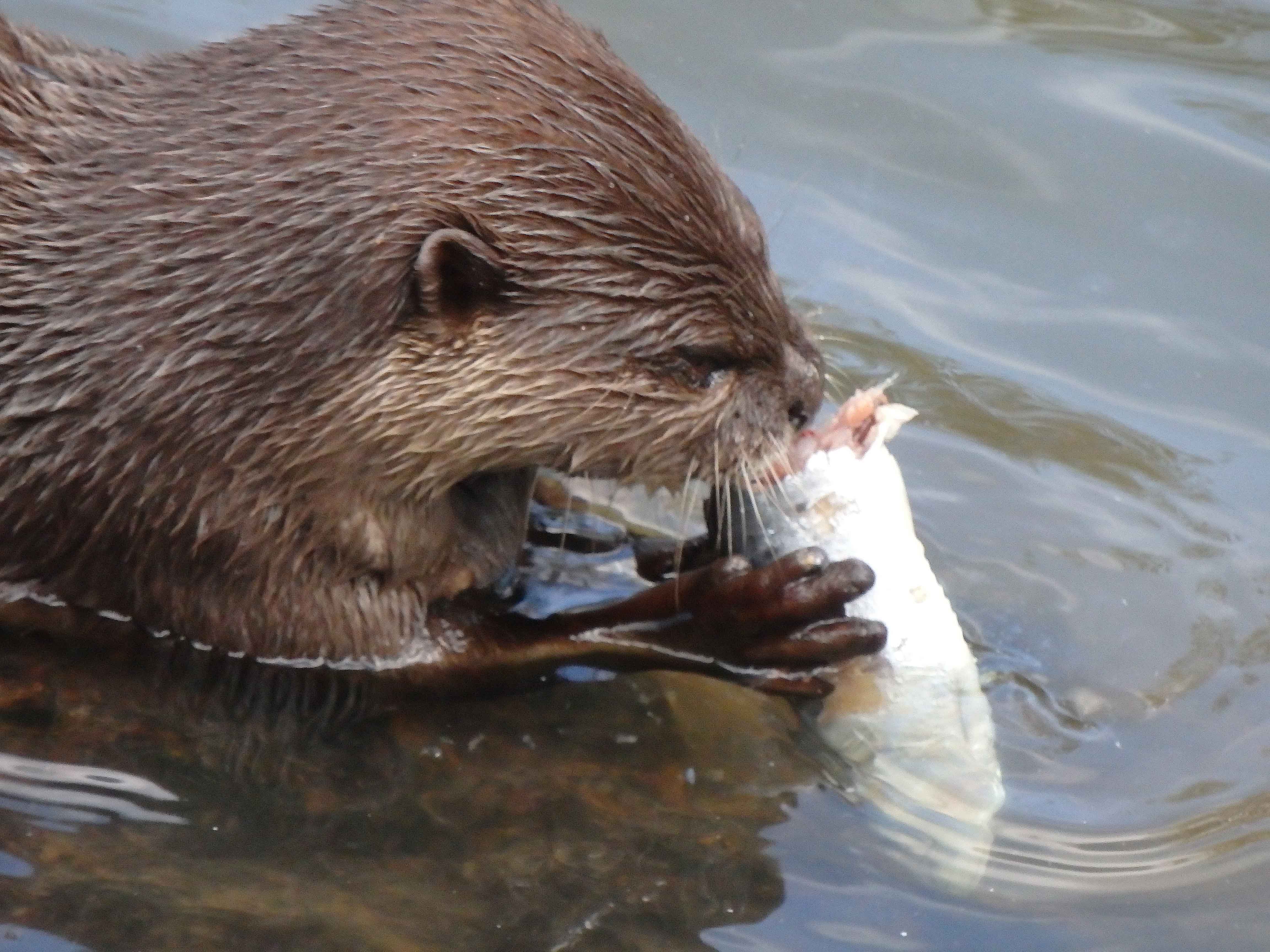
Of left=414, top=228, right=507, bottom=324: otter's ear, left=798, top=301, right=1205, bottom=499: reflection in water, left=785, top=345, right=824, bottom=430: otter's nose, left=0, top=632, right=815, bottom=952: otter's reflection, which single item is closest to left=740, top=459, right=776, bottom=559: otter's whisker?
left=785, top=345, right=824, bottom=430: otter's nose

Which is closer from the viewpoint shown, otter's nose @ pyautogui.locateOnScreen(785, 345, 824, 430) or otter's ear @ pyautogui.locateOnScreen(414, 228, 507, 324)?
otter's ear @ pyautogui.locateOnScreen(414, 228, 507, 324)

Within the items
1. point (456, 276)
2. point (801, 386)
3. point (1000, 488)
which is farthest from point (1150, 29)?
point (456, 276)

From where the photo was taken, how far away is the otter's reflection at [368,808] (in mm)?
2717

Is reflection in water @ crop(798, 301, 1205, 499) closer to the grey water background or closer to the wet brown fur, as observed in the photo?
the grey water background

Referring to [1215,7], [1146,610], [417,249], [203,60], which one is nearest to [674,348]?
[417,249]

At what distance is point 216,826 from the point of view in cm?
292

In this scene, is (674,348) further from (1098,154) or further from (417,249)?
(1098,154)

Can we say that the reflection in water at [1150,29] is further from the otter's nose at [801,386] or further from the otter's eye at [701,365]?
the otter's eye at [701,365]

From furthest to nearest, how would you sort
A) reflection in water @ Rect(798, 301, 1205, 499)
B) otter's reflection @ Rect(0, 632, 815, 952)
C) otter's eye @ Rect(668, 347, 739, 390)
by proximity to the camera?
reflection in water @ Rect(798, 301, 1205, 499) → otter's eye @ Rect(668, 347, 739, 390) → otter's reflection @ Rect(0, 632, 815, 952)

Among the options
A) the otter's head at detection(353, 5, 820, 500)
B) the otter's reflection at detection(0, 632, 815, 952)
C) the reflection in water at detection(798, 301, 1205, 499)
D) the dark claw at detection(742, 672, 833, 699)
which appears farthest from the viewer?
the reflection in water at detection(798, 301, 1205, 499)

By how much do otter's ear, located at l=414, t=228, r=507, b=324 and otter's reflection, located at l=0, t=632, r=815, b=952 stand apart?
0.73 meters

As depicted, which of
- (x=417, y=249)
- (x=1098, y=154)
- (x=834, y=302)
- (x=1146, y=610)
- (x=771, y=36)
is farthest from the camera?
(x=771, y=36)

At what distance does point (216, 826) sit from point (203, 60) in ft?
3.94

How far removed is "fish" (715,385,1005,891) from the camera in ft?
9.64
